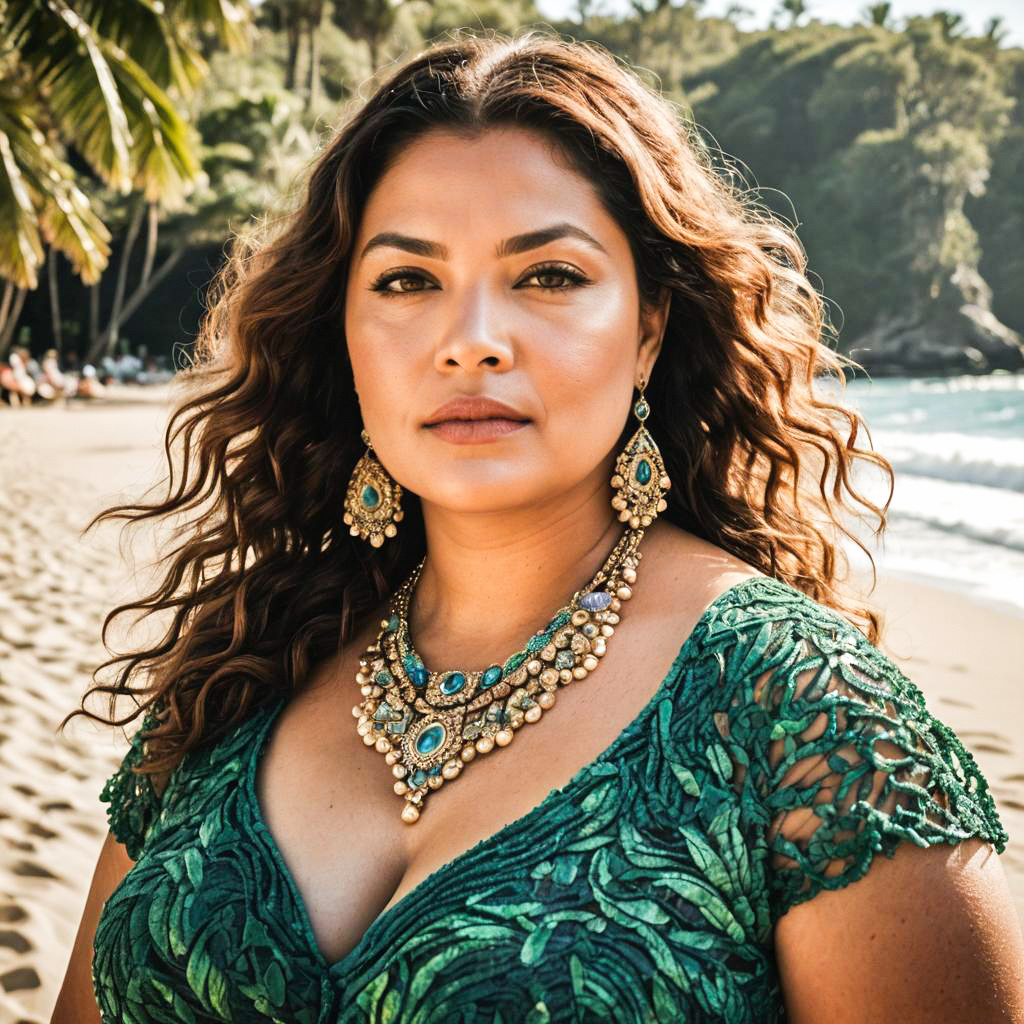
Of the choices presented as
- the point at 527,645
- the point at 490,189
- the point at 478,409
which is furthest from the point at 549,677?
the point at 490,189

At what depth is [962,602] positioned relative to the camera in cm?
938

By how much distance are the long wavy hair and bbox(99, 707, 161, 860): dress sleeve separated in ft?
0.16

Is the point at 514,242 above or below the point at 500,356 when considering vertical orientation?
above

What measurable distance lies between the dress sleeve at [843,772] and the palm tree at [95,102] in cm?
1143

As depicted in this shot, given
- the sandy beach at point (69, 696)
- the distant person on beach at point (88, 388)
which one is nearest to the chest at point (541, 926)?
the sandy beach at point (69, 696)

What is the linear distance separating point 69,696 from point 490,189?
17.3 ft

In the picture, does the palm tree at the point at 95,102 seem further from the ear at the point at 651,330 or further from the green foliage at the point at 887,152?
the green foliage at the point at 887,152

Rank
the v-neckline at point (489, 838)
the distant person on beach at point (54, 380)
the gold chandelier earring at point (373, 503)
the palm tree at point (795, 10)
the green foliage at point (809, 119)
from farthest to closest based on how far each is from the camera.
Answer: the palm tree at point (795, 10) < the green foliage at point (809, 119) < the distant person on beach at point (54, 380) < the gold chandelier earring at point (373, 503) < the v-neckline at point (489, 838)

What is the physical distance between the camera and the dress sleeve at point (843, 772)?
1450 millimetres

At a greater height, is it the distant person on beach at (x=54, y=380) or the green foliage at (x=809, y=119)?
the green foliage at (x=809, y=119)

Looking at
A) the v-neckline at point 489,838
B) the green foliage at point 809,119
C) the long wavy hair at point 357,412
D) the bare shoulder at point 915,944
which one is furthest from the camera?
the green foliage at point 809,119

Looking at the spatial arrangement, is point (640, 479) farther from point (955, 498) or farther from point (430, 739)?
point (955, 498)

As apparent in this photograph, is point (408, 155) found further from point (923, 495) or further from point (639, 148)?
point (923, 495)

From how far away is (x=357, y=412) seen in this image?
8.55 feet
